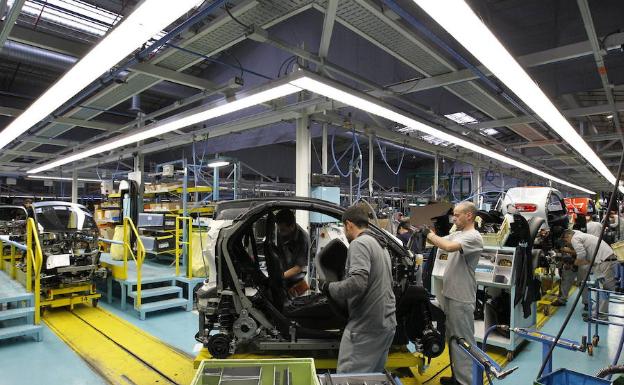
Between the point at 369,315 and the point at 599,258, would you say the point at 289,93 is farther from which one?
the point at 599,258

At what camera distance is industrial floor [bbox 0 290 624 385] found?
386 cm

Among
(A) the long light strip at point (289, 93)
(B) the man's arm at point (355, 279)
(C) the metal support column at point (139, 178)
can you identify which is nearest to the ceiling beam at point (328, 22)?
(A) the long light strip at point (289, 93)

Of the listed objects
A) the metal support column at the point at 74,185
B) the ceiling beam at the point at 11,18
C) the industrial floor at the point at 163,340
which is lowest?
the industrial floor at the point at 163,340

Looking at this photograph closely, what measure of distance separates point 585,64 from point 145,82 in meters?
6.35

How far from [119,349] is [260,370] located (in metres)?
3.81

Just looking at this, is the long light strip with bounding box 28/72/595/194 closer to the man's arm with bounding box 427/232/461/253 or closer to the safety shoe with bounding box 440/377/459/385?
the man's arm with bounding box 427/232/461/253

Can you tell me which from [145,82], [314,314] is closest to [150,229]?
[145,82]

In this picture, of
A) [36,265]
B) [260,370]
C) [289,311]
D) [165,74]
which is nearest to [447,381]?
[289,311]

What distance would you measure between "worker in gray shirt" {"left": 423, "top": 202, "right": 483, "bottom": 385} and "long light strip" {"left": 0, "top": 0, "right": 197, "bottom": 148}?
9.16ft

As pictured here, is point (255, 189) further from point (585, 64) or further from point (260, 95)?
point (585, 64)

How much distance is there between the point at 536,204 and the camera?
6871 millimetres

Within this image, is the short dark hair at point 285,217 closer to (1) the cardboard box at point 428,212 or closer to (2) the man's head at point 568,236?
(1) the cardboard box at point 428,212

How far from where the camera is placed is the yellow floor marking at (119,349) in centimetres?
390

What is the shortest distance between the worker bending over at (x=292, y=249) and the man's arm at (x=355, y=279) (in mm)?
1605
